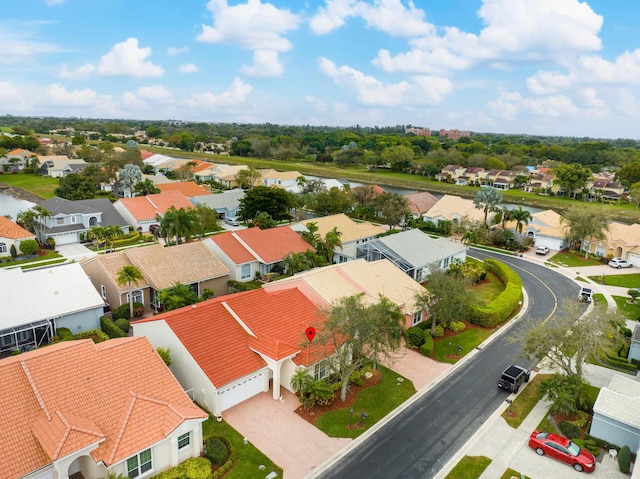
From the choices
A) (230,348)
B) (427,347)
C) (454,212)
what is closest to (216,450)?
(230,348)

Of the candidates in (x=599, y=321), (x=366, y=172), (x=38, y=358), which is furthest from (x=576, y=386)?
(x=366, y=172)

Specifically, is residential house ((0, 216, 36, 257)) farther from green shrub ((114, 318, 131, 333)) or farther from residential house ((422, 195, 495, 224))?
residential house ((422, 195, 495, 224))

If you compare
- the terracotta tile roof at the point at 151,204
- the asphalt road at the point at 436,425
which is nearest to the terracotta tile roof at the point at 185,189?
the terracotta tile roof at the point at 151,204

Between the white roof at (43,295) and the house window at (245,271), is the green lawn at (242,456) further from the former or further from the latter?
the house window at (245,271)

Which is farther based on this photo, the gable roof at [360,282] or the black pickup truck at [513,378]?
the gable roof at [360,282]

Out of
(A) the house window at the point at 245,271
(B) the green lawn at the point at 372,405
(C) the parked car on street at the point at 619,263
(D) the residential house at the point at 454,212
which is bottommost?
A: (B) the green lawn at the point at 372,405

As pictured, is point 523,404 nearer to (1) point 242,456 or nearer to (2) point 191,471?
(1) point 242,456

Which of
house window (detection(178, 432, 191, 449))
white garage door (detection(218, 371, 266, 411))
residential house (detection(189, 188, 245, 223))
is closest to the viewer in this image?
house window (detection(178, 432, 191, 449))

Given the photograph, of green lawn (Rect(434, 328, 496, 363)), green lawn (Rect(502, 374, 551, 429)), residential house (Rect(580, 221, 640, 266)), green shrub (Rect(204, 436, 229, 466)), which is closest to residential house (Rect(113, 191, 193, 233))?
green lawn (Rect(434, 328, 496, 363))
